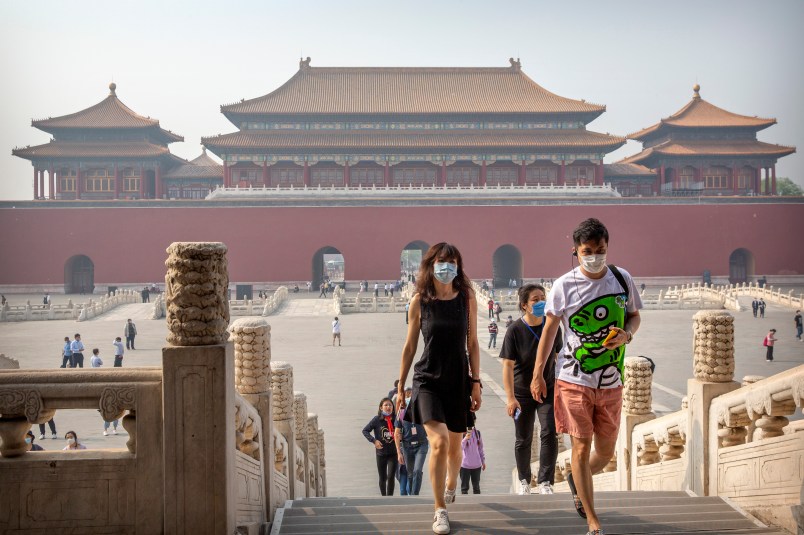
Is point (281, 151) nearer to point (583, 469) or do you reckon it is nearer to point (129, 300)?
point (129, 300)

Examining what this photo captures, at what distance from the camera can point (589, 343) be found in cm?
299

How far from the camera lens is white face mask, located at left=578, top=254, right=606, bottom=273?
2959 mm

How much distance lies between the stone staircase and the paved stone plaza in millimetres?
4382

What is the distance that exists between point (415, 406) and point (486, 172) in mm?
30190

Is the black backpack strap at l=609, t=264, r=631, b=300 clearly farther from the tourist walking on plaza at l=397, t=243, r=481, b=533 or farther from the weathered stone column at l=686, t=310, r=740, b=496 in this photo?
the weathered stone column at l=686, t=310, r=740, b=496

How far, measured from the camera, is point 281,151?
32062mm

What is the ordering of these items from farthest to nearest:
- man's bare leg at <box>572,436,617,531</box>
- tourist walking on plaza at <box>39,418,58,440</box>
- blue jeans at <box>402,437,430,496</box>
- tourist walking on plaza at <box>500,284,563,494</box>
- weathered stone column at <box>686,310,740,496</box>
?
tourist walking on plaza at <box>39,418,58,440</box>, blue jeans at <box>402,437,430,496</box>, tourist walking on plaza at <box>500,284,563,494</box>, weathered stone column at <box>686,310,740,496</box>, man's bare leg at <box>572,436,617,531</box>

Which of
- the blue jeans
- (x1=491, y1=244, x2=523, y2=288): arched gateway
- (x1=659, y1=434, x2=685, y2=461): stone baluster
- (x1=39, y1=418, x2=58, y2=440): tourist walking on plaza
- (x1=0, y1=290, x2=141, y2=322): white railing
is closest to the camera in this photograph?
(x1=659, y1=434, x2=685, y2=461): stone baluster

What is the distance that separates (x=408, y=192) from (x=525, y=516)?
94.2 feet

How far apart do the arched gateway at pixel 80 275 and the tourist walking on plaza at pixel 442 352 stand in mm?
30709

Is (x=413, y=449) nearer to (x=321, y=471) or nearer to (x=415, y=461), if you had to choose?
(x=415, y=461)

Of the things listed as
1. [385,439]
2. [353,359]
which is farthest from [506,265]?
[385,439]

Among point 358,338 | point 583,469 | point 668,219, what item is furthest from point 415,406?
point 668,219

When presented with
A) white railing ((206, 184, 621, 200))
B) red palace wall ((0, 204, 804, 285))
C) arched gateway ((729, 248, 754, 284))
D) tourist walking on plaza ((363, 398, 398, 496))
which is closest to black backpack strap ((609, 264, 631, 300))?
tourist walking on plaza ((363, 398, 398, 496))
